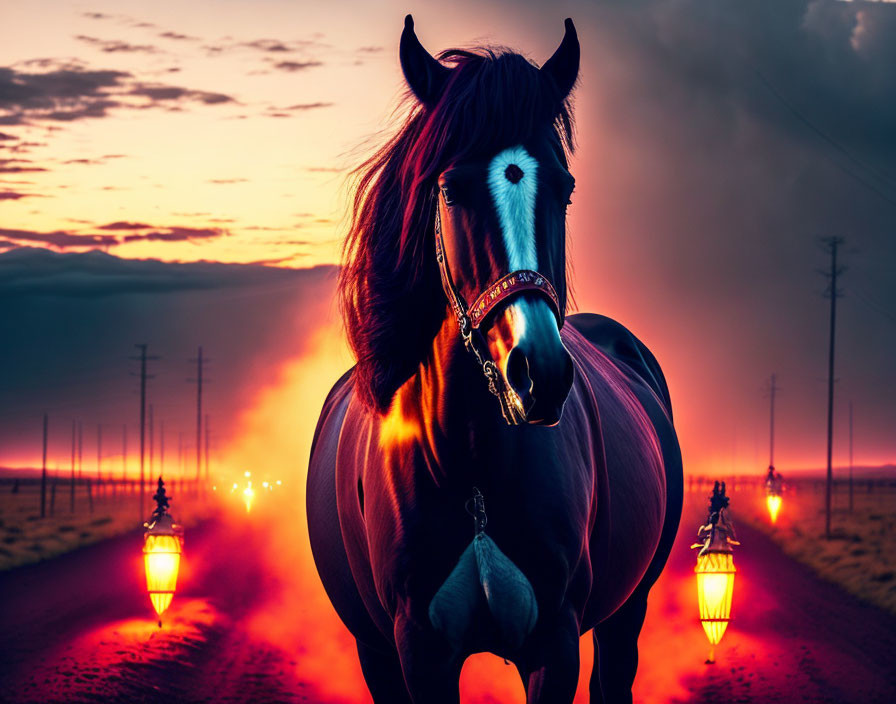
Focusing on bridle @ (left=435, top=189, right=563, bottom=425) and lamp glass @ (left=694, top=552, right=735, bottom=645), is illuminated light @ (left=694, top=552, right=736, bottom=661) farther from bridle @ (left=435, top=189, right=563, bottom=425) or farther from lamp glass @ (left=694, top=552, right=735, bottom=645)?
bridle @ (left=435, top=189, right=563, bottom=425)

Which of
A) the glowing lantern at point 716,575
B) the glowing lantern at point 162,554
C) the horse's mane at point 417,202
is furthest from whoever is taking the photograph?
the glowing lantern at point 162,554

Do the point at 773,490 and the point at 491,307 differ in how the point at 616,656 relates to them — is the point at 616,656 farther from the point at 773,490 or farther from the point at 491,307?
the point at 773,490

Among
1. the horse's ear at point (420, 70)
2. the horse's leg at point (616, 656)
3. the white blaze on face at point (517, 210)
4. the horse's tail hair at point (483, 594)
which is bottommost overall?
the horse's leg at point (616, 656)

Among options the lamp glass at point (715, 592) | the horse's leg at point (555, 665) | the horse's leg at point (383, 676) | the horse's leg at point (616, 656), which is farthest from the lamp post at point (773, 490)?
the horse's leg at point (555, 665)

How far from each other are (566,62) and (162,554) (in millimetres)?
8594

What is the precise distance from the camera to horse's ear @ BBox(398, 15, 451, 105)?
149 inches

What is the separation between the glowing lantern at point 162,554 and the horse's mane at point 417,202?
779 cm

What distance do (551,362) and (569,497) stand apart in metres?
0.96

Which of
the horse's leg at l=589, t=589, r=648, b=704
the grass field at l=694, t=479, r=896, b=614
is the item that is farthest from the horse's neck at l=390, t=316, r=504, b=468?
the grass field at l=694, t=479, r=896, b=614

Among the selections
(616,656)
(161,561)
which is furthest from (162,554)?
(616,656)

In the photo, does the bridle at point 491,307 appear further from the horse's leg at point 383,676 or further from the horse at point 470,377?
the horse's leg at point 383,676

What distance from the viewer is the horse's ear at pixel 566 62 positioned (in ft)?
13.2

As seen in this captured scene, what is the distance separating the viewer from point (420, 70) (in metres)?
3.86

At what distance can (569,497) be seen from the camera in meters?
4.04
